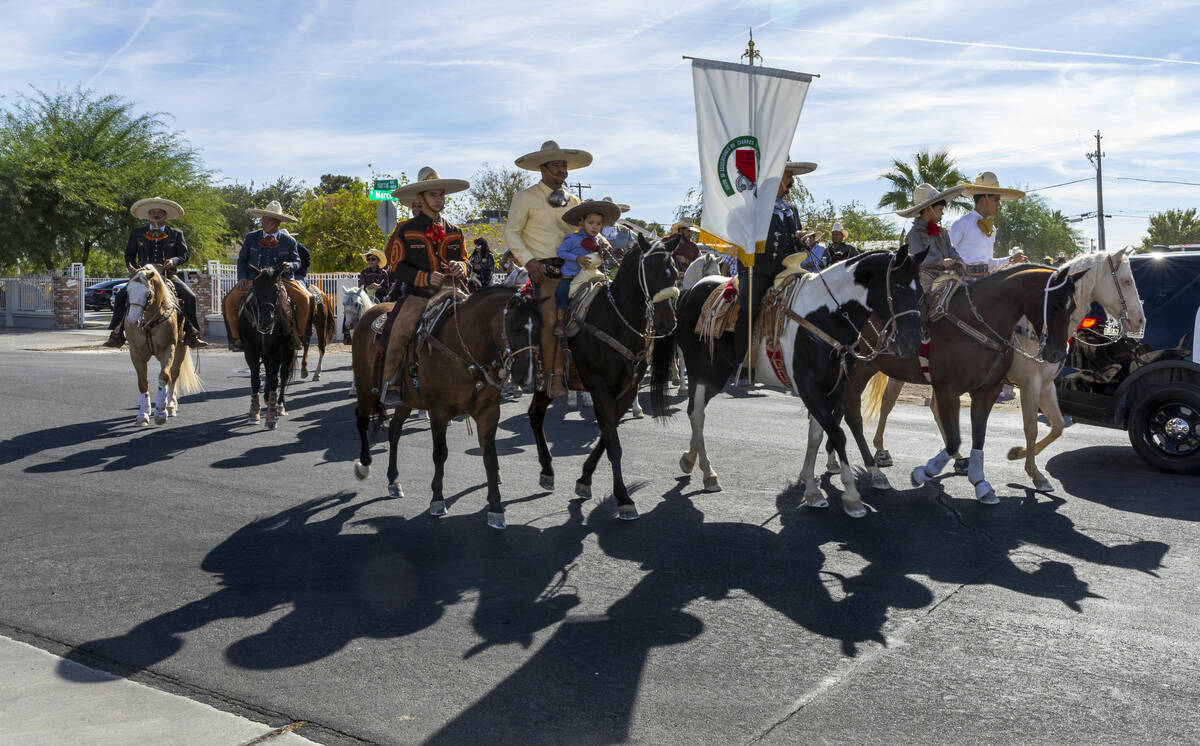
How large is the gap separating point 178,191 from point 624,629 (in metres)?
41.8

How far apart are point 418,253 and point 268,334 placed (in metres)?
5.29

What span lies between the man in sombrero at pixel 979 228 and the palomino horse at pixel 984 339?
71cm

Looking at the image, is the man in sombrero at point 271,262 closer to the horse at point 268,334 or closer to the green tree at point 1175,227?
the horse at point 268,334

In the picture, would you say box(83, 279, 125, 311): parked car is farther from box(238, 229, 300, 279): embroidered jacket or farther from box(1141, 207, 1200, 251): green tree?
box(1141, 207, 1200, 251): green tree

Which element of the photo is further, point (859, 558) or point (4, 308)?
point (4, 308)

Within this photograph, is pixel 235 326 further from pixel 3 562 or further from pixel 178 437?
pixel 3 562

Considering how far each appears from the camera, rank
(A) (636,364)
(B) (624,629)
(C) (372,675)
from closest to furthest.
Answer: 1. (C) (372,675)
2. (B) (624,629)
3. (A) (636,364)

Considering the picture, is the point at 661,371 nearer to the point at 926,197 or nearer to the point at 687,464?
the point at 687,464

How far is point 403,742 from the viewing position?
4094mm

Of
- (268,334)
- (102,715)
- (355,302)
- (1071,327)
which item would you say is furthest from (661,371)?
(355,302)

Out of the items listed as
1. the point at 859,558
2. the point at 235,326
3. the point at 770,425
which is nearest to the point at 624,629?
the point at 859,558

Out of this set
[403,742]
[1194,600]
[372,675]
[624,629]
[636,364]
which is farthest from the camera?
[636,364]

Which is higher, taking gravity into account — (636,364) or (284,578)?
(636,364)

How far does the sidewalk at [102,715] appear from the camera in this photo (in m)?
4.06
